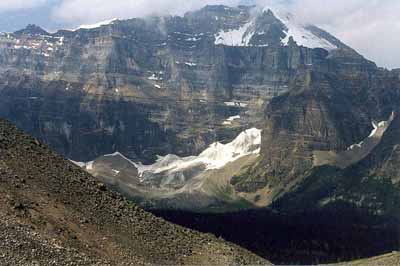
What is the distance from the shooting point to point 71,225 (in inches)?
3393

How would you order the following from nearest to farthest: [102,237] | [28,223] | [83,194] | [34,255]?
[34,255]
[28,223]
[102,237]
[83,194]

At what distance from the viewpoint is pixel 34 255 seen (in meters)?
71.9

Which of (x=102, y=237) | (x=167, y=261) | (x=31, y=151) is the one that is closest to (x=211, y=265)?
(x=167, y=261)

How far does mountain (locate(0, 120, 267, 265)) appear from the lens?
7462 cm

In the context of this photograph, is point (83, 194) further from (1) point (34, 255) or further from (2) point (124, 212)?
(1) point (34, 255)

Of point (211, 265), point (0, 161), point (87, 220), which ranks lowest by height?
point (211, 265)

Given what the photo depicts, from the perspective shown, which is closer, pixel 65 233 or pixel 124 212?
pixel 65 233

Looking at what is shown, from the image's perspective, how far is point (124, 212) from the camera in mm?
97062

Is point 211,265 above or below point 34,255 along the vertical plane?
below

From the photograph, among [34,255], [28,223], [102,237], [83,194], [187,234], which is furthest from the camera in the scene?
[187,234]

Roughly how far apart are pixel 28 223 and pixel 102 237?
11.5m

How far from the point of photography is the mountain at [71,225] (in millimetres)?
74625

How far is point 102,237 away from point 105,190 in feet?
42.6

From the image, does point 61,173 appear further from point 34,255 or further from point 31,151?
point 34,255
